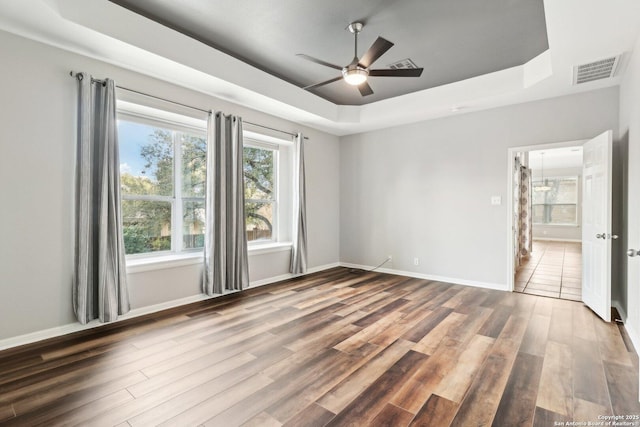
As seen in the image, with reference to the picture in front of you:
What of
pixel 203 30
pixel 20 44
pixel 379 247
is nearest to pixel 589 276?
pixel 379 247

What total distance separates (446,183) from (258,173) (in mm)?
3182

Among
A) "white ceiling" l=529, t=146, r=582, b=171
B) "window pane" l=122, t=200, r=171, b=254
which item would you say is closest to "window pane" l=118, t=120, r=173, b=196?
"window pane" l=122, t=200, r=171, b=254

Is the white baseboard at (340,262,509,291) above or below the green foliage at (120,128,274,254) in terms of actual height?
below

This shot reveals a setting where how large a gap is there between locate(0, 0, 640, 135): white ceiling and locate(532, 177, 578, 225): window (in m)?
9.37

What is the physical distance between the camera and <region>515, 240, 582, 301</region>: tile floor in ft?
14.9

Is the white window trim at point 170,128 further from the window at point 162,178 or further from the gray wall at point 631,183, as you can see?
the gray wall at point 631,183

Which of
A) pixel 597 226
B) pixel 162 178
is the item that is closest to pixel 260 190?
pixel 162 178

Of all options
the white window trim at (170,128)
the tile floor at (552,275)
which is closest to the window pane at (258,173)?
the white window trim at (170,128)

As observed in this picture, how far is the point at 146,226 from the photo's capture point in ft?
12.6

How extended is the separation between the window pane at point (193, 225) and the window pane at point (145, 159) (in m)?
0.32

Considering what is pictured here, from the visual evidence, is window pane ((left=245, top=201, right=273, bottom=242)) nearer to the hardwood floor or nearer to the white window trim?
the white window trim

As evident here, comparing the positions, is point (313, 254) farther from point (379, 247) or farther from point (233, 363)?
point (233, 363)

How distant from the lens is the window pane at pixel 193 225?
4.25 metres

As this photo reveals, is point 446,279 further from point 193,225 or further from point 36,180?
point 36,180
